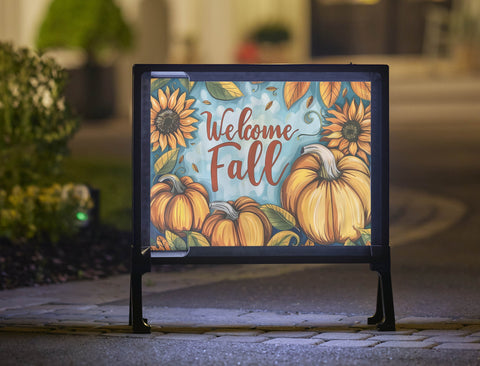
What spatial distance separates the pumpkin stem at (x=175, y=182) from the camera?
19.5 ft

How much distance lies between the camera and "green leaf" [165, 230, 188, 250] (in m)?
5.93

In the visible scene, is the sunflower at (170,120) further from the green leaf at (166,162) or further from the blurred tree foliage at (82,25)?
the blurred tree foliage at (82,25)

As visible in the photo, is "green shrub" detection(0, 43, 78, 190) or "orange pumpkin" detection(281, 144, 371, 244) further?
"green shrub" detection(0, 43, 78, 190)

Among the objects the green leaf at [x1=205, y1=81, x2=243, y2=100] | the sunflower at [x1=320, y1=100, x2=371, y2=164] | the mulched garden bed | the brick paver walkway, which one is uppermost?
the green leaf at [x1=205, y1=81, x2=243, y2=100]

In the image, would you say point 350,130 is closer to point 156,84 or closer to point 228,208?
point 228,208

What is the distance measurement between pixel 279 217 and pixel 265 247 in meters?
0.18

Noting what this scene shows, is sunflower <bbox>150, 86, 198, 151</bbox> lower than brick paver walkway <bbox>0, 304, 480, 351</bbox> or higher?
higher

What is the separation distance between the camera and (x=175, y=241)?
593cm

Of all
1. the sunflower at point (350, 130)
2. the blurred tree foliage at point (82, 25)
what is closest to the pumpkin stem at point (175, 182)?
the sunflower at point (350, 130)

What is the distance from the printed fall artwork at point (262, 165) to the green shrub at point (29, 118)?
2.89 meters

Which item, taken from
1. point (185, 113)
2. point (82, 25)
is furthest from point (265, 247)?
point (82, 25)

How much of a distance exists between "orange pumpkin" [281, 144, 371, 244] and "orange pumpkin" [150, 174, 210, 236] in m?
0.45

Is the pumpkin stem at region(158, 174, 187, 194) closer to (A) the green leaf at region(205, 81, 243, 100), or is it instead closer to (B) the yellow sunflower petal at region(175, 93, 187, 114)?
(B) the yellow sunflower petal at region(175, 93, 187, 114)

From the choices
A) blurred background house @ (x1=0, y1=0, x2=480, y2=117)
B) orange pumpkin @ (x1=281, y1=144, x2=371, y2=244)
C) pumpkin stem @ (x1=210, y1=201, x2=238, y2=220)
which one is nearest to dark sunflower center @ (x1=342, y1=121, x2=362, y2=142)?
orange pumpkin @ (x1=281, y1=144, x2=371, y2=244)
